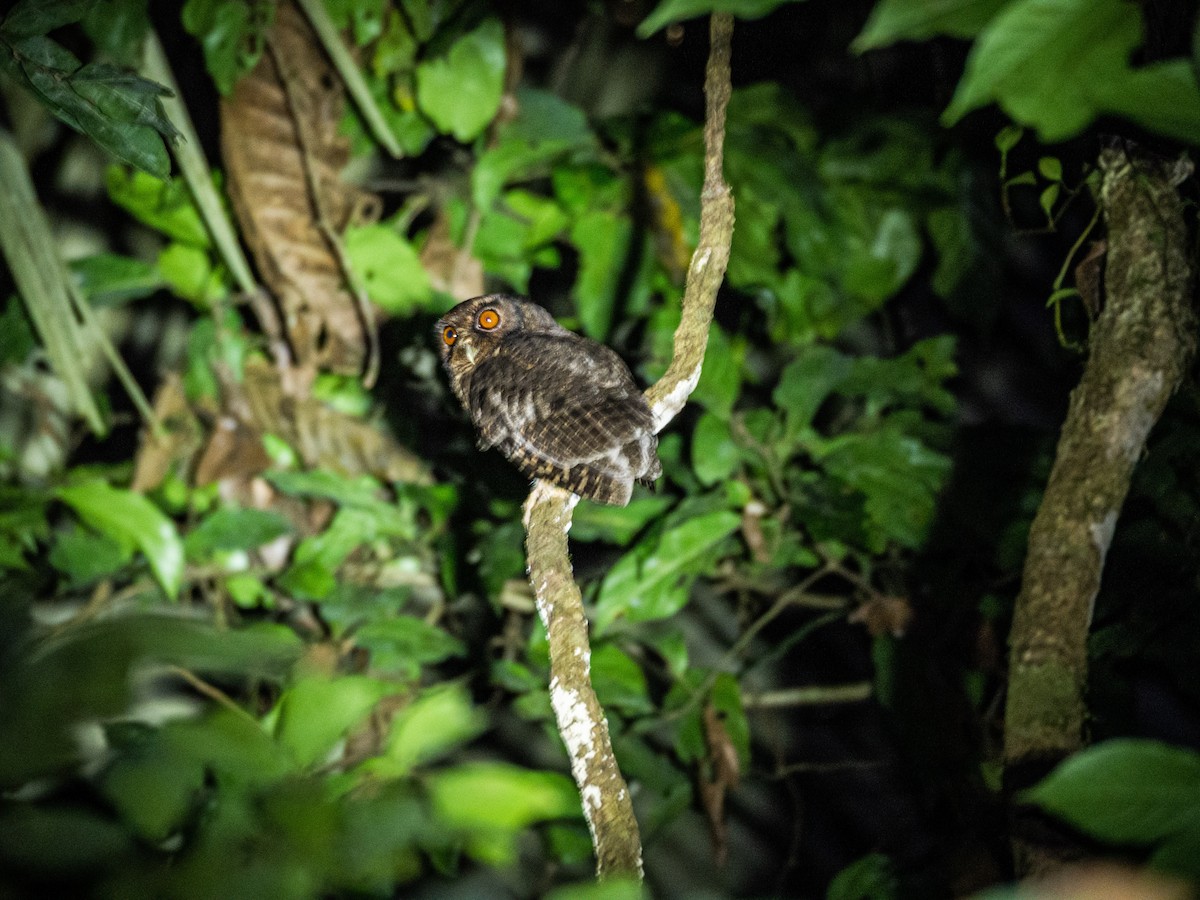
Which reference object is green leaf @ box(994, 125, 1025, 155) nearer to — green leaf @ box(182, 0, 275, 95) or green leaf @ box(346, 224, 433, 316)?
green leaf @ box(346, 224, 433, 316)

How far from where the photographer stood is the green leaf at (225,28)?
82.9 inches

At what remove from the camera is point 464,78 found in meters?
2.17

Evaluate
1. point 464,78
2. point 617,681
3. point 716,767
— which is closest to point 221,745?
point 617,681

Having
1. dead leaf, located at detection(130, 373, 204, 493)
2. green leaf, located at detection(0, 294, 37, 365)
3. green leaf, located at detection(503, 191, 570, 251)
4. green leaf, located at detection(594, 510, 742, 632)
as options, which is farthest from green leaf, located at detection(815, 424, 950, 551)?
green leaf, located at detection(0, 294, 37, 365)

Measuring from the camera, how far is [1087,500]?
1.25 m

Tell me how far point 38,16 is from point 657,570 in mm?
1445

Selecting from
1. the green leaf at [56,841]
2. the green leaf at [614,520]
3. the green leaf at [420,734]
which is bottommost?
the green leaf at [420,734]

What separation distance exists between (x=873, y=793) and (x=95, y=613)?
103 inches

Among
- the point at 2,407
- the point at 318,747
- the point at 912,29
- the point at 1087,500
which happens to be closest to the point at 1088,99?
the point at 912,29

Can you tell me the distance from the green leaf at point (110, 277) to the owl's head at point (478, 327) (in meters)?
1.07

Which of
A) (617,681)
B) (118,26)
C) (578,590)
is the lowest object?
(617,681)

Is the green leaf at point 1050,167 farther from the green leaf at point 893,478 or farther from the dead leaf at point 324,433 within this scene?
the dead leaf at point 324,433

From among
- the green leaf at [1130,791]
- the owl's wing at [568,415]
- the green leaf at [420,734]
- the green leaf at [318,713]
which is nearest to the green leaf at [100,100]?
the owl's wing at [568,415]

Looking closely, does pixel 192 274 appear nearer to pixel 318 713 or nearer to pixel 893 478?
pixel 318 713
